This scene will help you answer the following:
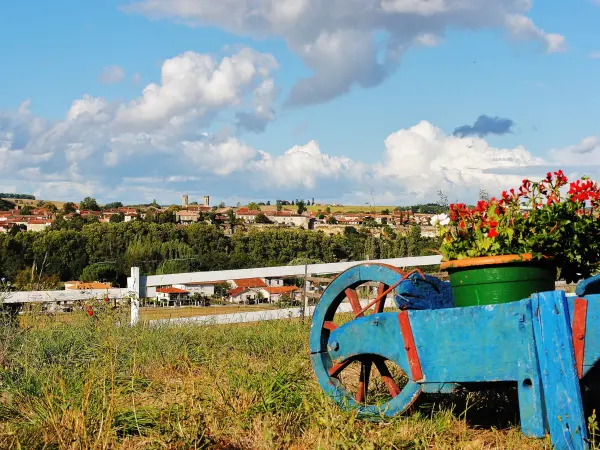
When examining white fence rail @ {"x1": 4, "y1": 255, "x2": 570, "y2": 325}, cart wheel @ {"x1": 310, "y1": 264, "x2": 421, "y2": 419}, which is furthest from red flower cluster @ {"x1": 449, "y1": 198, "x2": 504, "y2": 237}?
white fence rail @ {"x1": 4, "y1": 255, "x2": 570, "y2": 325}

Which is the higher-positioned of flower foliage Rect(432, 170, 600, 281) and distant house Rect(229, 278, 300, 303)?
flower foliage Rect(432, 170, 600, 281)

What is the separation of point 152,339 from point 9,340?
1368mm

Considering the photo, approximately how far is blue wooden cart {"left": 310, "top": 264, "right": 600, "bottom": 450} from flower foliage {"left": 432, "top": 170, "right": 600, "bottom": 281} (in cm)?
33

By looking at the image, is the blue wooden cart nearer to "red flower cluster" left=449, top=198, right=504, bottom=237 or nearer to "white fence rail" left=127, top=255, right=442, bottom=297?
"red flower cluster" left=449, top=198, right=504, bottom=237

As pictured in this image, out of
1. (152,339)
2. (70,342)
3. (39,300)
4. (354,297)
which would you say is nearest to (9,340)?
(70,342)

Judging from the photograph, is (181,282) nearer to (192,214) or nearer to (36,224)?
(36,224)

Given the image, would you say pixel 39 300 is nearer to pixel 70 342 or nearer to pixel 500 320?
pixel 70 342

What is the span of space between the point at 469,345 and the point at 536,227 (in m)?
0.79

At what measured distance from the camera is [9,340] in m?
6.04

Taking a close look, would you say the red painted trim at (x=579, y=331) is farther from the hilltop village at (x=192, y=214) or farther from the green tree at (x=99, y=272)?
the hilltop village at (x=192, y=214)

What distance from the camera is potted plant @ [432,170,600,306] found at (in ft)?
13.0

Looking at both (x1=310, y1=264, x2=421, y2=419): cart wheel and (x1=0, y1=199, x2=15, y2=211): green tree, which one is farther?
(x1=0, y1=199, x2=15, y2=211): green tree

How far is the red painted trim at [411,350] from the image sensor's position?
404cm

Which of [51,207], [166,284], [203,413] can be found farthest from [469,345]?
[51,207]
